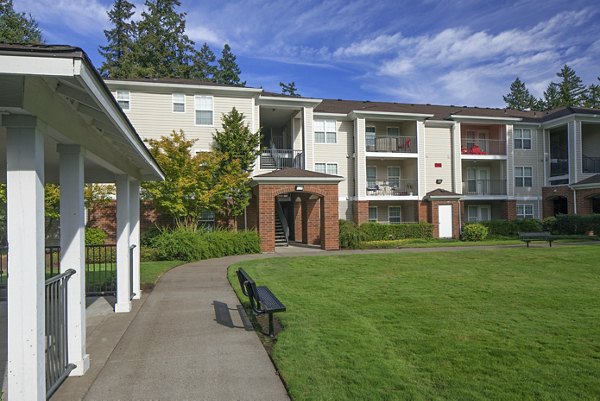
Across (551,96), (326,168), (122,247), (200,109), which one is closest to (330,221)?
(326,168)

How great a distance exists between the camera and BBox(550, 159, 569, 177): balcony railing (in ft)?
97.9

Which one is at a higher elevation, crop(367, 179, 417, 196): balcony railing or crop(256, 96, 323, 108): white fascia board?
crop(256, 96, 323, 108): white fascia board

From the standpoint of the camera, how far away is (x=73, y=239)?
4672 millimetres

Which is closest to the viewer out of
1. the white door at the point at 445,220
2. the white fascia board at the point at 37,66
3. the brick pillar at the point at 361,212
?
the white fascia board at the point at 37,66

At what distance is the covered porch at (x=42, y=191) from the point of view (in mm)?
2973

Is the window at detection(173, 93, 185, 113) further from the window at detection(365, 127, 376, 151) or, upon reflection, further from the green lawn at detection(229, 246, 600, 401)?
the green lawn at detection(229, 246, 600, 401)

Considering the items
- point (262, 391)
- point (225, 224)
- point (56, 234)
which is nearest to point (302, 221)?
point (225, 224)

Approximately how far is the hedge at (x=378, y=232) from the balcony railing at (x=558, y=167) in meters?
12.8

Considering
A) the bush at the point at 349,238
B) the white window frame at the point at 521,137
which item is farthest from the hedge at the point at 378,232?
the white window frame at the point at 521,137

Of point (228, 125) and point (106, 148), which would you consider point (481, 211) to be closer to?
point (228, 125)

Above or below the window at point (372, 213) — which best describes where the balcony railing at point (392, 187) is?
above

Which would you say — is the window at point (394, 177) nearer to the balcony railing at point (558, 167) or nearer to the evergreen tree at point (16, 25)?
the balcony railing at point (558, 167)

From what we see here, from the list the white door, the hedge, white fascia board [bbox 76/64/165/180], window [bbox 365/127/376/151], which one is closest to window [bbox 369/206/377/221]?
the hedge

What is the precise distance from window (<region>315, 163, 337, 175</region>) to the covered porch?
20679mm
